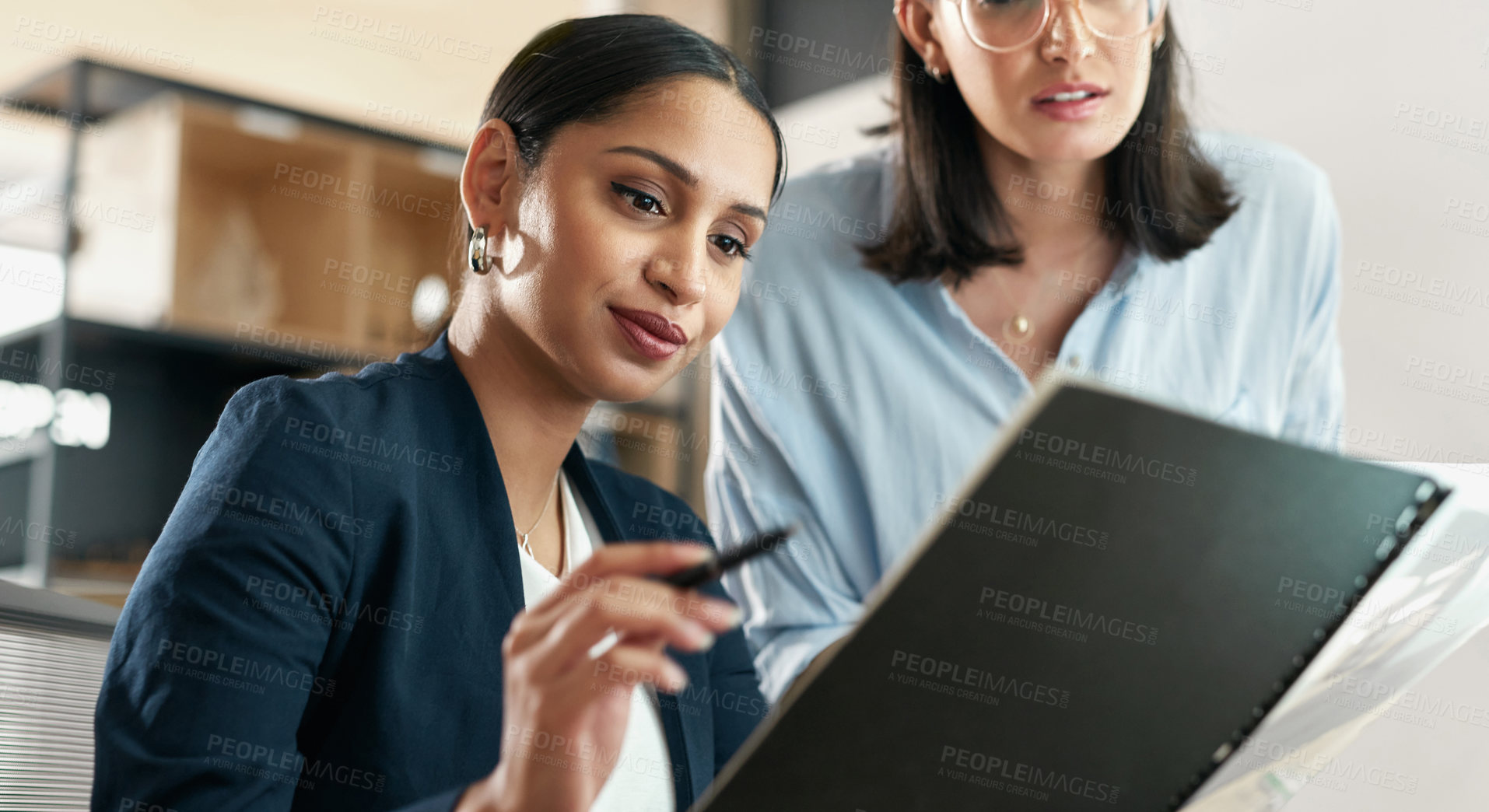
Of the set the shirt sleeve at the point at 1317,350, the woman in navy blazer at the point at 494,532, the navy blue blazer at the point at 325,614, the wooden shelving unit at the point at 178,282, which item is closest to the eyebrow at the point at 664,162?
the woman in navy blazer at the point at 494,532

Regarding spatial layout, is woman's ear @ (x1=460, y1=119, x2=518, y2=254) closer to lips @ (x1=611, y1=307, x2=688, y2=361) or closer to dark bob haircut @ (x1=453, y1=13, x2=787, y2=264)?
dark bob haircut @ (x1=453, y1=13, x2=787, y2=264)

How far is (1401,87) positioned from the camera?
1812 mm

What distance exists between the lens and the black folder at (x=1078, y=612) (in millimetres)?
575

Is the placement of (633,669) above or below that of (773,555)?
above

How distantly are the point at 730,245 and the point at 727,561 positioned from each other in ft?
1.98

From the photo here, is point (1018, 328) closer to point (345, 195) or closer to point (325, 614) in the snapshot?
point (325, 614)

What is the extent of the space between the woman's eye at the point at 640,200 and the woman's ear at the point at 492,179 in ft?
0.37

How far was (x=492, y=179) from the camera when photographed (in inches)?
43.6

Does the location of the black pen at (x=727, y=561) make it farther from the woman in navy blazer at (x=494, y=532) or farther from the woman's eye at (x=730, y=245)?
the woman's eye at (x=730, y=245)

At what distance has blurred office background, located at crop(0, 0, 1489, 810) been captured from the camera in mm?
1781

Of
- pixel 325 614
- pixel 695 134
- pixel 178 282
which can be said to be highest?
pixel 695 134

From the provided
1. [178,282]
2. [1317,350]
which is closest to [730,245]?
[1317,350]

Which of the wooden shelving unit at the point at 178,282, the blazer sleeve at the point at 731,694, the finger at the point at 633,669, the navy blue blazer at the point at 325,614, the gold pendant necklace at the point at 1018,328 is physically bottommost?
the wooden shelving unit at the point at 178,282

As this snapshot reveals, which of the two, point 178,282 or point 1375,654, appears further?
point 178,282
